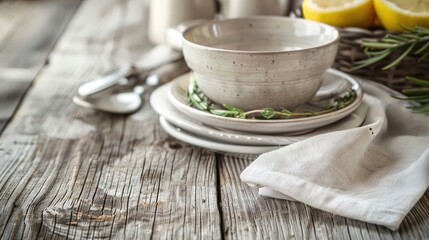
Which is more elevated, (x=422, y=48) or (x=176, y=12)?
(x=422, y=48)

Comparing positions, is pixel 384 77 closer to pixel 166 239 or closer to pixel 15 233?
pixel 166 239

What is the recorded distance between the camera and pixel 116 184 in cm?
80

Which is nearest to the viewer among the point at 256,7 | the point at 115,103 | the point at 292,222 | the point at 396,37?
the point at 292,222

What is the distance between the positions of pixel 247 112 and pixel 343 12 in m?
0.27

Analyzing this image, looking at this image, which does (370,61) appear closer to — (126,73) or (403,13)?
(403,13)

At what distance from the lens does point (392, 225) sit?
67cm

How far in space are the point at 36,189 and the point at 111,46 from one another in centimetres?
→ 75

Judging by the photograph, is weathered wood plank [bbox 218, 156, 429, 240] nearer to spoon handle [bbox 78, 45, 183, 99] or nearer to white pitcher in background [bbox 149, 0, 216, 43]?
spoon handle [bbox 78, 45, 183, 99]

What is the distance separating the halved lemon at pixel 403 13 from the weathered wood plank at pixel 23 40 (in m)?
0.60

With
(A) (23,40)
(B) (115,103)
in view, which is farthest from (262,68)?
(A) (23,40)

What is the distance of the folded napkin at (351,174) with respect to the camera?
0.70 meters

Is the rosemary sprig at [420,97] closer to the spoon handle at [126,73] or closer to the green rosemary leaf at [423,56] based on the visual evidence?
the green rosemary leaf at [423,56]

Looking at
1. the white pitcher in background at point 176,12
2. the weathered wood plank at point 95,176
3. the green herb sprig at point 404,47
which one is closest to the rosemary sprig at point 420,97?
the green herb sprig at point 404,47

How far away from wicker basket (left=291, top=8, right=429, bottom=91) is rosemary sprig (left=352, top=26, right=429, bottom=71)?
1 cm
